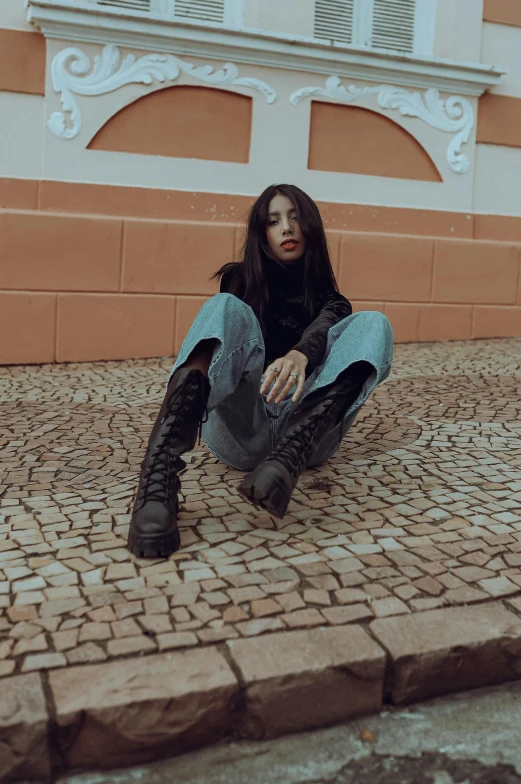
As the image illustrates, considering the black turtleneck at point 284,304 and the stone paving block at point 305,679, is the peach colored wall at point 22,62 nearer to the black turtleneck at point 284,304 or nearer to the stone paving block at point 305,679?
the black turtleneck at point 284,304

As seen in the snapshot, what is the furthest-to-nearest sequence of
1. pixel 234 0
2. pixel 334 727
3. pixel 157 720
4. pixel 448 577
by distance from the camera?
1. pixel 234 0
2. pixel 448 577
3. pixel 334 727
4. pixel 157 720

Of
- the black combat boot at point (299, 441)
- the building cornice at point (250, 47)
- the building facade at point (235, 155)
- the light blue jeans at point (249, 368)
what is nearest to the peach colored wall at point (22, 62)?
the building facade at point (235, 155)

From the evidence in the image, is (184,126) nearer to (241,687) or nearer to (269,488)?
(269,488)

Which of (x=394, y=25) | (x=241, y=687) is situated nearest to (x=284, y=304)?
(x=241, y=687)

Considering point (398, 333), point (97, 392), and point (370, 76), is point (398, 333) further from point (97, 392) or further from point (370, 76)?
point (97, 392)

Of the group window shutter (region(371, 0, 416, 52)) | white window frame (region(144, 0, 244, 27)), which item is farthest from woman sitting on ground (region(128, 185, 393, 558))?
window shutter (region(371, 0, 416, 52))

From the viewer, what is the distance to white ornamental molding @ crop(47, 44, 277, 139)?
5488 millimetres

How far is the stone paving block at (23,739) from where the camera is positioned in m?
1.68

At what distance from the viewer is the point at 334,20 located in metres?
6.38

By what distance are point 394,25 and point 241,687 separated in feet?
19.8

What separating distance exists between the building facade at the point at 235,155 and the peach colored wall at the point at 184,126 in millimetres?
14

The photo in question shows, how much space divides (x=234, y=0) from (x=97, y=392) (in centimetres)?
316

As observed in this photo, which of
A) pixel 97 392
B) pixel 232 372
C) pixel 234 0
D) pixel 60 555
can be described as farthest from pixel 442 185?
pixel 60 555

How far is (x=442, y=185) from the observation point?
6.44 metres
